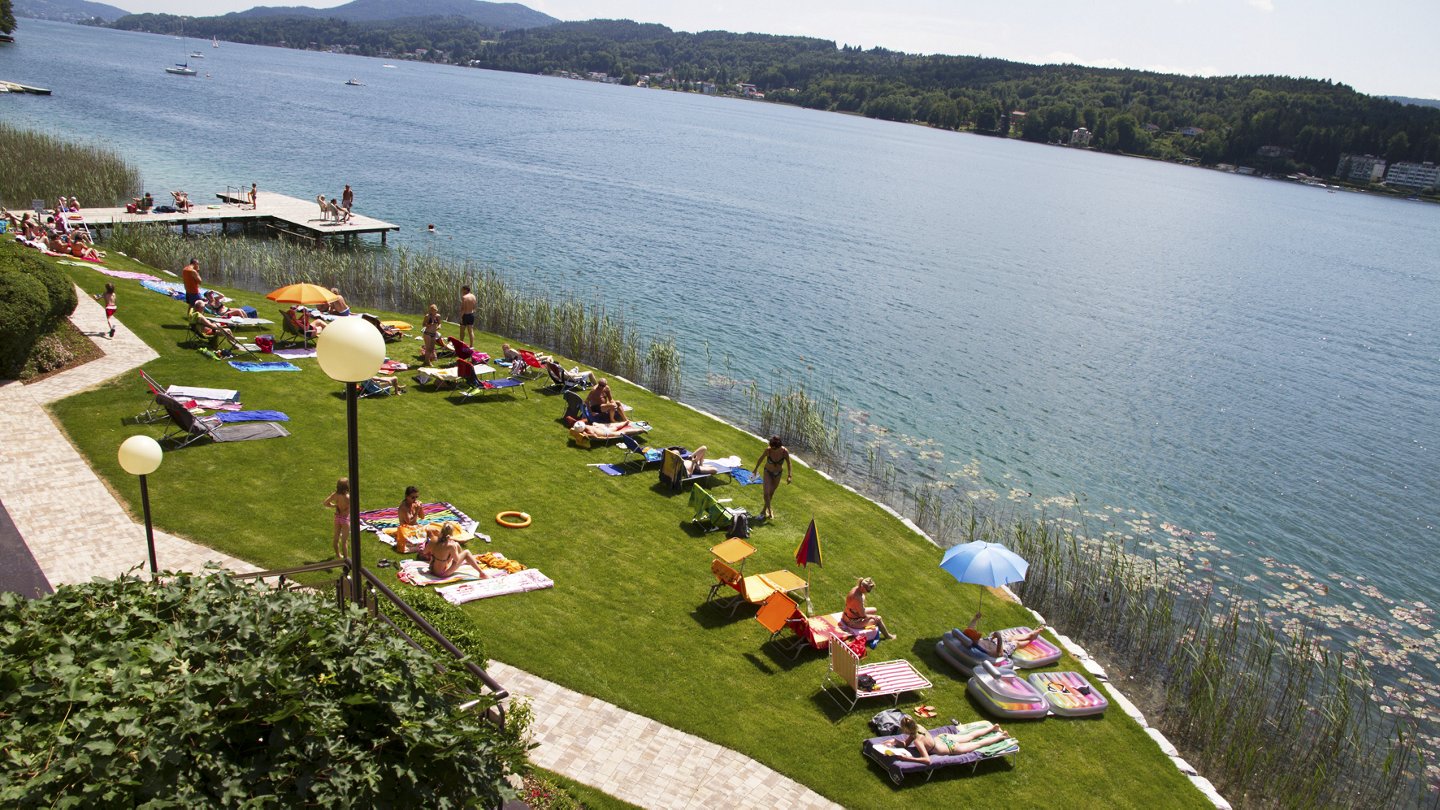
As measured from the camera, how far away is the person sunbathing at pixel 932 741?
1152 centimetres

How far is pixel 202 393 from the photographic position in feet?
61.0

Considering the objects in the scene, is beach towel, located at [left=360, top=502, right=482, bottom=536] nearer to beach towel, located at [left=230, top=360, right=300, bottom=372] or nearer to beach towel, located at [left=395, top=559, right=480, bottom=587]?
beach towel, located at [left=395, top=559, right=480, bottom=587]

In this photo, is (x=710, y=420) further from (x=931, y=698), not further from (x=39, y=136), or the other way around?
(x=39, y=136)

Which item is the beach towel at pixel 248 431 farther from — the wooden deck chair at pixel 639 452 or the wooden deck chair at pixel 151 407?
the wooden deck chair at pixel 639 452

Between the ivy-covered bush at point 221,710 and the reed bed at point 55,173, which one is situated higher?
the ivy-covered bush at point 221,710

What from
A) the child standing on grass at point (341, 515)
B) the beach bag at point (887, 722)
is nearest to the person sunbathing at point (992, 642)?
the beach bag at point (887, 722)

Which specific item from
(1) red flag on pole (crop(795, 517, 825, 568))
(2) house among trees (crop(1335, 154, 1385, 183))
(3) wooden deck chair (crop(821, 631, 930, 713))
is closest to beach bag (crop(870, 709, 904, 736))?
(3) wooden deck chair (crop(821, 631, 930, 713))

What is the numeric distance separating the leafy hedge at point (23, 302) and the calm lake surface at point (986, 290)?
51.6ft

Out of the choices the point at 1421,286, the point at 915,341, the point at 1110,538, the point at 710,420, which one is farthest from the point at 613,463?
the point at 1421,286

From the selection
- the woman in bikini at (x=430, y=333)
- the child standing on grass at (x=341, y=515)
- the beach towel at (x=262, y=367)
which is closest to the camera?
the child standing on grass at (x=341, y=515)

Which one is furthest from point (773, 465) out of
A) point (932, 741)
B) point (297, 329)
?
point (297, 329)

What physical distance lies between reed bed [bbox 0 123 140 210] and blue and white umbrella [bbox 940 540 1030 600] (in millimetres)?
41979

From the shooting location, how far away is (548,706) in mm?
11383

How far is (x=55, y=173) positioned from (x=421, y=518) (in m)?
39.7
